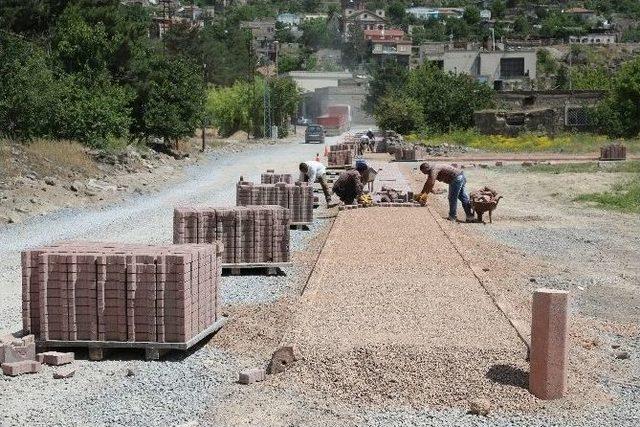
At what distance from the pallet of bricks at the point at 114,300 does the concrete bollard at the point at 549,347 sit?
342cm

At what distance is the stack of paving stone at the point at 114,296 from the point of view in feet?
32.5

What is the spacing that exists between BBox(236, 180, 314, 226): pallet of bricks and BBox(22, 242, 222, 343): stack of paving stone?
35.4 ft

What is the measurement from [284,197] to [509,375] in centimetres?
1269

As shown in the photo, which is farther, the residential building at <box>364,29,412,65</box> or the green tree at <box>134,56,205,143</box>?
the residential building at <box>364,29,412,65</box>

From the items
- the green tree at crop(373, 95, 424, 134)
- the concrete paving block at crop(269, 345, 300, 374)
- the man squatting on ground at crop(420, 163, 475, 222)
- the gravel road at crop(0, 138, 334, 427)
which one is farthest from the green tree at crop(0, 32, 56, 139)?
the green tree at crop(373, 95, 424, 134)

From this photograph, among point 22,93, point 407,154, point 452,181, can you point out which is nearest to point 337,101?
point 407,154

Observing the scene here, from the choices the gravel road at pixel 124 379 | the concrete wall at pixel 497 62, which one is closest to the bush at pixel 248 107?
the concrete wall at pixel 497 62

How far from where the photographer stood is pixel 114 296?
32.7ft

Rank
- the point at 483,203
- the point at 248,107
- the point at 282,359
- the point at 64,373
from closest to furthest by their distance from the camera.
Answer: the point at 282,359, the point at 64,373, the point at 483,203, the point at 248,107

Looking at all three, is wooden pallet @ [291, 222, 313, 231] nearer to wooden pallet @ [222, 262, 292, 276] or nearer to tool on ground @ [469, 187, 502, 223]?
tool on ground @ [469, 187, 502, 223]

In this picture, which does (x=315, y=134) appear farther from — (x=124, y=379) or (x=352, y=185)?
(x=124, y=379)

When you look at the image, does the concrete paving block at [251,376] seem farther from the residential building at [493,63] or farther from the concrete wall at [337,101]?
the concrete wall at [337,101]

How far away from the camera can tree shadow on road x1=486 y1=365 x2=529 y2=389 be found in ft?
28.6

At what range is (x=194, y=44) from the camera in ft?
335
